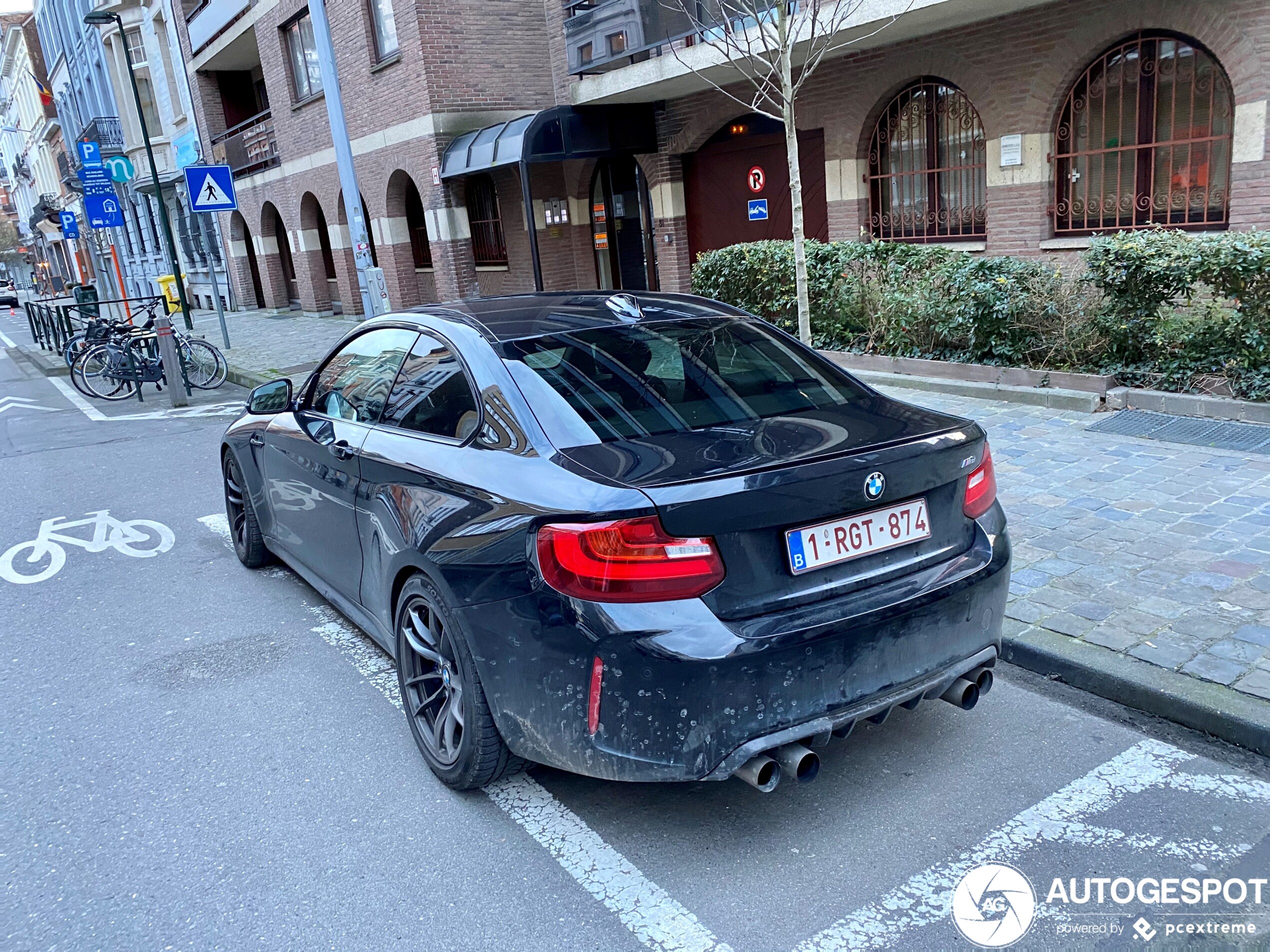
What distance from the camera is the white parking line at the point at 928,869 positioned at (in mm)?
2635

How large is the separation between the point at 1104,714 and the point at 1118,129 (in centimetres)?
842

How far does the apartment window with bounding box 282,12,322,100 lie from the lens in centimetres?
2100

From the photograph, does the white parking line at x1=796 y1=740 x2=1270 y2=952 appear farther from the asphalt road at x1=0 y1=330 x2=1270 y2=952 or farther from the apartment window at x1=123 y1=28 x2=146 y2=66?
the apartment window at x1=123 y1=28 x2=146 y2=66

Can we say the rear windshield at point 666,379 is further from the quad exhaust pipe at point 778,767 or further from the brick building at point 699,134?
the brick building at point 699,134

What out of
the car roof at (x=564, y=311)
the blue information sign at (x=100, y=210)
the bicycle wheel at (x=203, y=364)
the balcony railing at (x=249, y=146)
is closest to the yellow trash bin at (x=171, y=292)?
the blue information sign at (x=100, y=210)

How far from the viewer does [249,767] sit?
145 inches

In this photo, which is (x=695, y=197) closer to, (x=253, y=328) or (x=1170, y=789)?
(x=253, y=328)

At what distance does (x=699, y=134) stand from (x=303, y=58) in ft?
36.9

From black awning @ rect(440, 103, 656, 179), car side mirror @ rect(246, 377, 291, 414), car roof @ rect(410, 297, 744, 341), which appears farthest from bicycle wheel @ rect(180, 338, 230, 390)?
car roof @ rect(410, 297, 744, 341)

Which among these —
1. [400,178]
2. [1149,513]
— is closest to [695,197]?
[400,178]

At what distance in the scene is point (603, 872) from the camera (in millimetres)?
2936

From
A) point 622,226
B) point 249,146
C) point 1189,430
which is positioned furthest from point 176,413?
point 249,146

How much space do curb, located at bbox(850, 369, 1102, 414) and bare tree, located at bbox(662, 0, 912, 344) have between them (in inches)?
36.8

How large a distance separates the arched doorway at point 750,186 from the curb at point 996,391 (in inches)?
196
